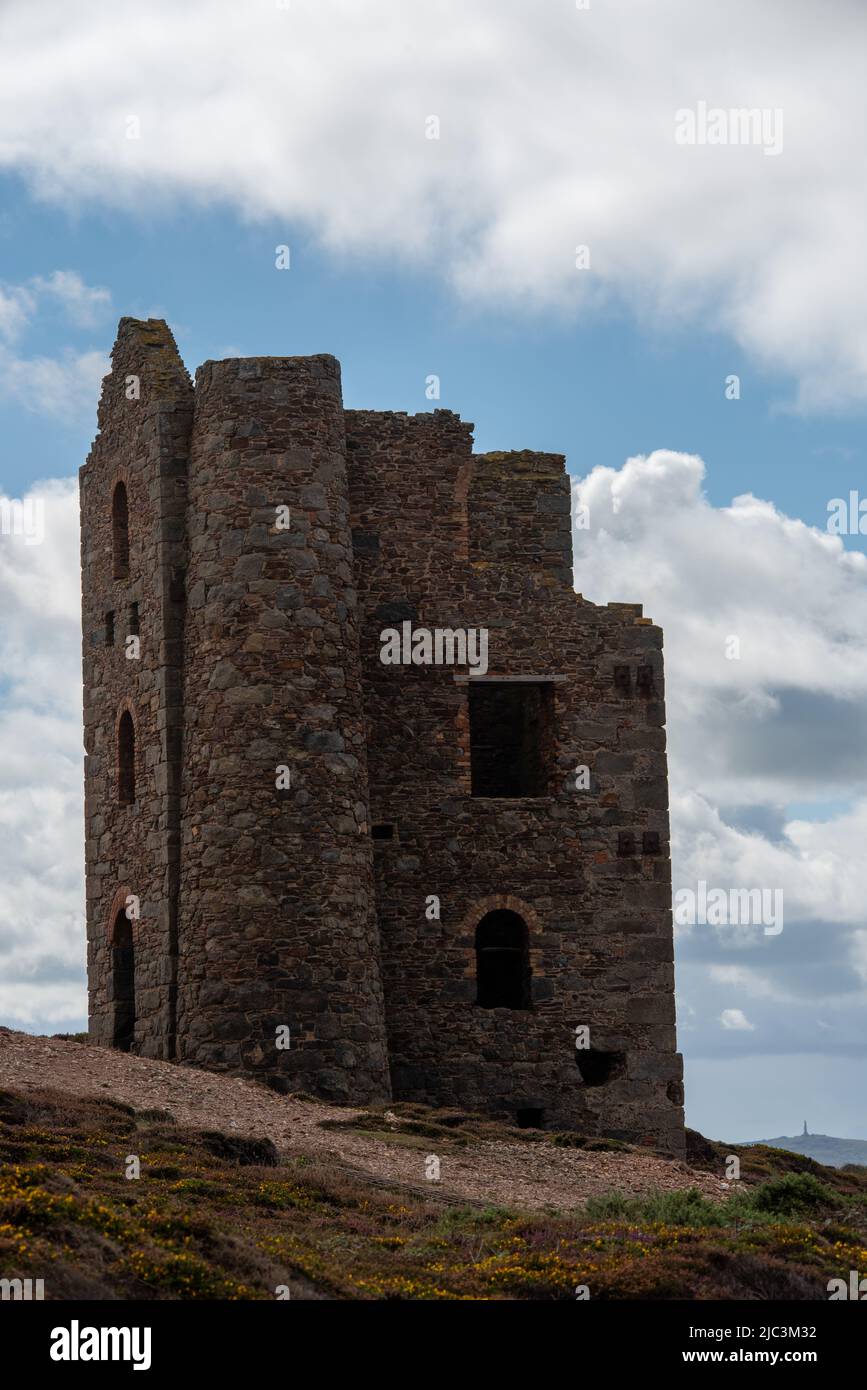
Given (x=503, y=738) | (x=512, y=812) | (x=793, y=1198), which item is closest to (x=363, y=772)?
(x=512, y=812)

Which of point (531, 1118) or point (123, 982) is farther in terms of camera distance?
point (123, 982)

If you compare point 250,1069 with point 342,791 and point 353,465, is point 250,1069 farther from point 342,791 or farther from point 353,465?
point 353,465

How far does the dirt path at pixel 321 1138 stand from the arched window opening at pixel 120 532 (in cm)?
838

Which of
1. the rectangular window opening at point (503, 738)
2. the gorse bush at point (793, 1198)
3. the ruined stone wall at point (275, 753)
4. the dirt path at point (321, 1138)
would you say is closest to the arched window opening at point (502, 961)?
the rectangular window opening at point (503, 738)

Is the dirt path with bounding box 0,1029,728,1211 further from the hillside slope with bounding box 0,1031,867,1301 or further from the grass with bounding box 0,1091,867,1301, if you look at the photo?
the grass with bounding box 0,1091,867,1301

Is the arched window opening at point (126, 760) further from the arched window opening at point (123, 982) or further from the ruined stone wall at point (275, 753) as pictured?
the ruined stone wall at point (275, 753)

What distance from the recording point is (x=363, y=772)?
29.9 m

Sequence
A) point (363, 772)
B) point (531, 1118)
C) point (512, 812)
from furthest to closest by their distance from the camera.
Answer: point (512, 812) → point (531, 1118) → point (363, 772)

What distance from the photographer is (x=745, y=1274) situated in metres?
17.8

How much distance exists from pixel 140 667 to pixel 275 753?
402 centimetres

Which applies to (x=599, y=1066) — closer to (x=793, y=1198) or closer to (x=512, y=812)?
(x=512, y=812)

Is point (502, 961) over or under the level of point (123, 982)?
over

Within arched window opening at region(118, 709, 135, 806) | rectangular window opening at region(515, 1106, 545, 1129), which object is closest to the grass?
rectangular window opening at region(515, 1106, 545, 1129)
